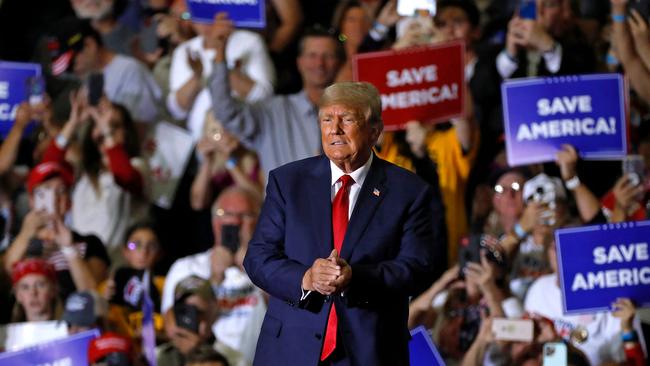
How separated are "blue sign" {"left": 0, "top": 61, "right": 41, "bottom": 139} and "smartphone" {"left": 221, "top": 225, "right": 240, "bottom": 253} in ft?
4.94

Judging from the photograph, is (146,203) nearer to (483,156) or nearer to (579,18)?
→ (483,156)

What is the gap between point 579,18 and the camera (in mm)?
7375

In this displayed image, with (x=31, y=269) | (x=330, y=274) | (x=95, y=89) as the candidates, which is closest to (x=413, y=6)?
(x=95, y=89)

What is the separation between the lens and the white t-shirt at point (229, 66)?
7.39 m

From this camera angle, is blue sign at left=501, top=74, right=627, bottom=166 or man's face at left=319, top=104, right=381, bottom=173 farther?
blue sign at left=501, top=74, right=627, bottom=166

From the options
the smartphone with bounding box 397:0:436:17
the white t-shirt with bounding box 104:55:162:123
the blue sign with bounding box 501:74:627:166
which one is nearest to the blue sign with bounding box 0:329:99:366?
the white t-shirt with bounding box 104:55:162:123

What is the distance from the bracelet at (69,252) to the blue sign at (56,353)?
1.05 meters

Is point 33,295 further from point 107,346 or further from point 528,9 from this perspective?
point 528,9

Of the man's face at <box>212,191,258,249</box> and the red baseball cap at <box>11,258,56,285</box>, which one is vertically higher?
the man's face at <box>212,191,258,249</box>

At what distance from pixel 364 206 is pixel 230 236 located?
141 inches

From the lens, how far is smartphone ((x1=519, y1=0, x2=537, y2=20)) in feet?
23.7

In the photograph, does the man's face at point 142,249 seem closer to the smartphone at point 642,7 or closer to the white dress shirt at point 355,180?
the smartphone at point 642,7

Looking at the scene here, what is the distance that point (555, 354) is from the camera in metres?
5.80

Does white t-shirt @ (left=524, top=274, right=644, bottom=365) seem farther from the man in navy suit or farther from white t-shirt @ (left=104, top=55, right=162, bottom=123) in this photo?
the man in navy suit
